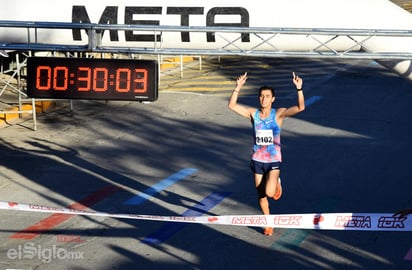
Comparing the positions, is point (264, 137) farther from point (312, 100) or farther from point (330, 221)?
point (312, 100)

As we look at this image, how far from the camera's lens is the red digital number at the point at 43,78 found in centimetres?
1305

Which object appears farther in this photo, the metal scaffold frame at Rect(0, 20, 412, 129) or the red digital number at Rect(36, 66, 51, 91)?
the red digital number at Rect(36, 66, 51, 91)

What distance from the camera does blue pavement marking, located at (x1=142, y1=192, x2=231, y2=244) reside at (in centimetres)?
1141

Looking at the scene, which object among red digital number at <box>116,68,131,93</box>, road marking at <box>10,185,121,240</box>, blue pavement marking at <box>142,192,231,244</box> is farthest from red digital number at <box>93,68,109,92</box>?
blue pavement marking at <box>142,192,231,244</box>

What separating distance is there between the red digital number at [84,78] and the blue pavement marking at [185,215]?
2.54 meters

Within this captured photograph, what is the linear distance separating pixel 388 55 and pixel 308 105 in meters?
10.1

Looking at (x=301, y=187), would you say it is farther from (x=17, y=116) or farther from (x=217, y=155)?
(x=17, y=116)

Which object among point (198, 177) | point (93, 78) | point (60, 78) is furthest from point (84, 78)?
point (198, 177)

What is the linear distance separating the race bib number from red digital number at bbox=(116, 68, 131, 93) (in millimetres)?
2575

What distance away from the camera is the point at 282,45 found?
43.4 feet

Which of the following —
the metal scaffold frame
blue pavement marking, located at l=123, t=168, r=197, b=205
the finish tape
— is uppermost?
the metal scaffold frame

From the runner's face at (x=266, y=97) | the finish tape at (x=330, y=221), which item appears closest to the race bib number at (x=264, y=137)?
the runner's face at (x=266, y=97)

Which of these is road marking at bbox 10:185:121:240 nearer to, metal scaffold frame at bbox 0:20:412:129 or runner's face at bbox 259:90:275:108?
metal scaffold frame at bbox 0:20:412:129

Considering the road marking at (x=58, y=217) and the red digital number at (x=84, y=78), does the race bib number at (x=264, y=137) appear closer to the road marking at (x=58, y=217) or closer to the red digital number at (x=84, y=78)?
the red digital number at (x=84, y=78)
